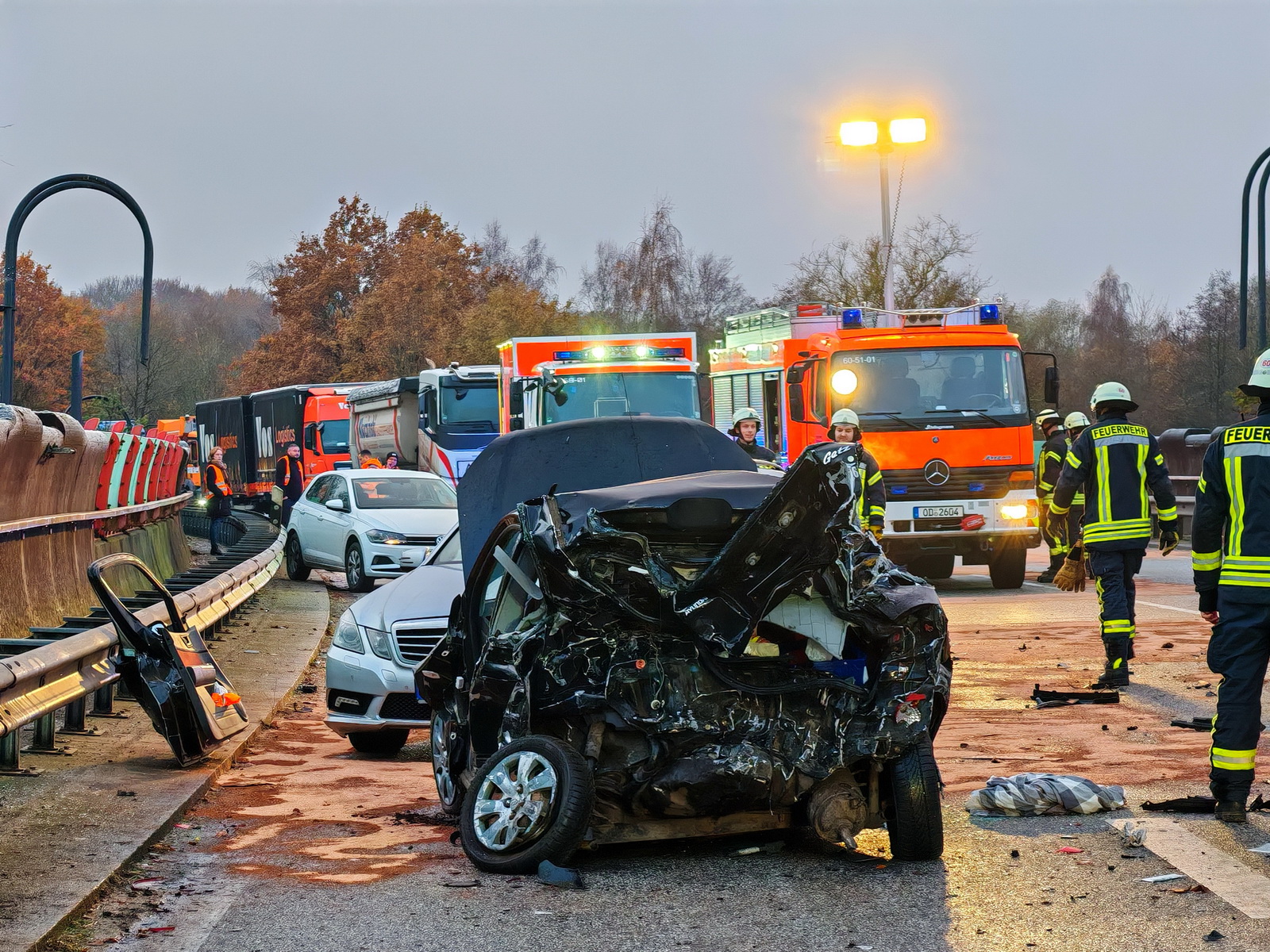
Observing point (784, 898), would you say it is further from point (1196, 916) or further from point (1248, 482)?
point (1248, 482)

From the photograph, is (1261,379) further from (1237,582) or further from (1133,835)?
(1133,835)

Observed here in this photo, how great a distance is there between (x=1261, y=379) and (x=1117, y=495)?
15.2ft

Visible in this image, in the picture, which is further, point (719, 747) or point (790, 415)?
point (790, 415)

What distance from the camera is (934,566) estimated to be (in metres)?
22.1

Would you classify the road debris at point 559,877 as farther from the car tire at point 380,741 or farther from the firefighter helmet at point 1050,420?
the firefighter helmet at point 1050,420

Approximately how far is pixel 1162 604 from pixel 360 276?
6380cm

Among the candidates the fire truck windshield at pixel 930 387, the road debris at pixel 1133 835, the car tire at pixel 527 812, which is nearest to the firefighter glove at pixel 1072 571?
the road debris at pixel 1133 835

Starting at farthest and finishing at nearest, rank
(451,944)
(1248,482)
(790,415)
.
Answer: (790,415) → (1248,482) → (451,944)

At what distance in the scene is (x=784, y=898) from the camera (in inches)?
227

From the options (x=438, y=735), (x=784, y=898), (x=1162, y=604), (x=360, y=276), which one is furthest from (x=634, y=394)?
(x=360, y=276)

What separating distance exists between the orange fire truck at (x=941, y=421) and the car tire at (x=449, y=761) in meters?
12.2

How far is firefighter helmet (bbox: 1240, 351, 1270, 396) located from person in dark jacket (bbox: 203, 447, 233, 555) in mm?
22005

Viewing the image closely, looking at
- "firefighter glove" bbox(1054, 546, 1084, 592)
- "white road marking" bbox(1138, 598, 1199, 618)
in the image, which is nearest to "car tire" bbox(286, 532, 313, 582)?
"white road marking" bbox(1138, 598, 1199, 618)

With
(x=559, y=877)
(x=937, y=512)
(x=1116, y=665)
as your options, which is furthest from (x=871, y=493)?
(x=559, y=877)
